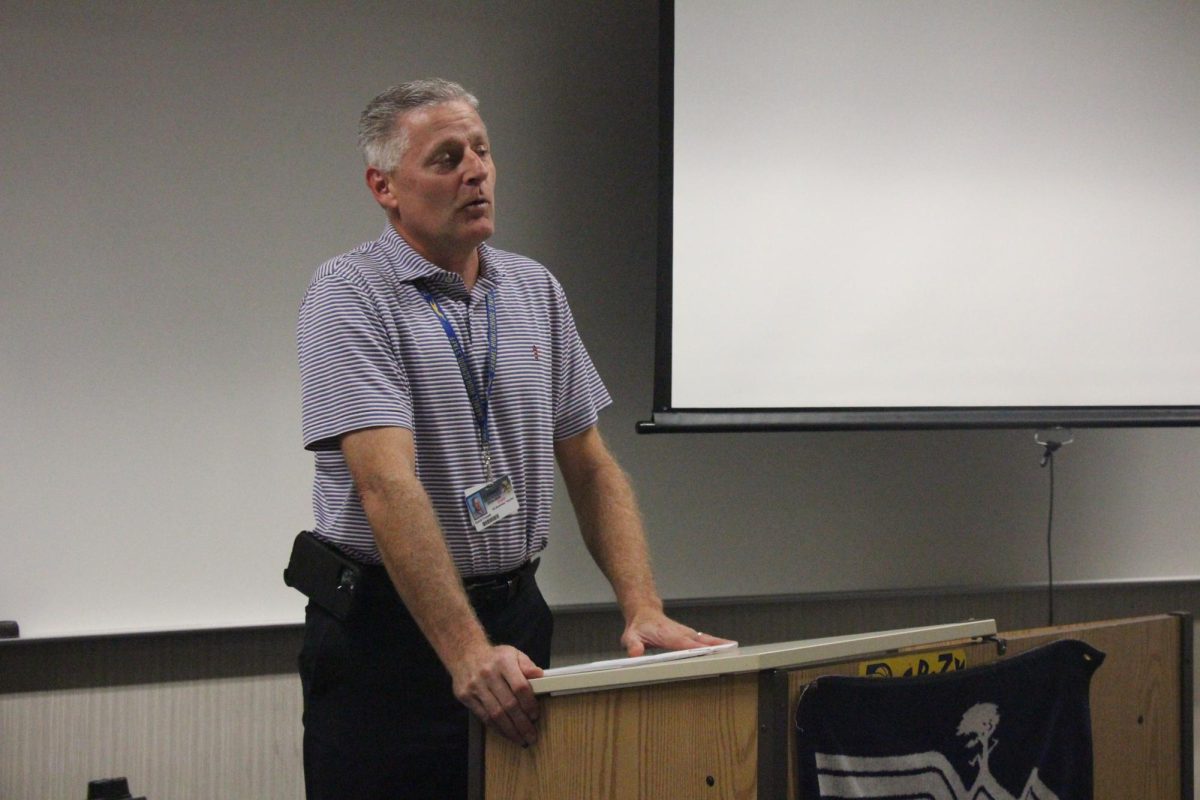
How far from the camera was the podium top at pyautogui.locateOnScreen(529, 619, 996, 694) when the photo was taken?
1315mm

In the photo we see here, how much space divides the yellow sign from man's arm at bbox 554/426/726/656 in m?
0.25

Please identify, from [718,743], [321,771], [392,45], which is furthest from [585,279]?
[718,743]

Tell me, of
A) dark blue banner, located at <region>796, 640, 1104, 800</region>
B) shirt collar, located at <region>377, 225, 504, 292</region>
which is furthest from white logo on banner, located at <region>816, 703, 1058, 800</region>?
shirt collar, located at <region>377, 225, 504, 292</region>

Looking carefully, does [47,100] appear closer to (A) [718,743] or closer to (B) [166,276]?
(B) [166,276]

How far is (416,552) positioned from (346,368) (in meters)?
0.28

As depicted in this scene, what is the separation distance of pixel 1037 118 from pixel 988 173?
7.3 inches

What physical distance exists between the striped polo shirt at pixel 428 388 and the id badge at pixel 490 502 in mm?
16

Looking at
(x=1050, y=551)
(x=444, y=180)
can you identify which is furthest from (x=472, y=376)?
(x=1050, y=551)

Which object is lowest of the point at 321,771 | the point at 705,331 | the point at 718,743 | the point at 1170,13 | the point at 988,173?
the point at 321,771

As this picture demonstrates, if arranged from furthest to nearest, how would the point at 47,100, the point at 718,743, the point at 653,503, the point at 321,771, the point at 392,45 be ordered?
1. the point at 653,503
2. the point at 392,45
3. the point at 47,100
4. the point at 321,771
5. the point at 718,743

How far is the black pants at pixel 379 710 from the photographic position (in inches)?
67.4

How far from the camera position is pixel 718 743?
4.54 feet

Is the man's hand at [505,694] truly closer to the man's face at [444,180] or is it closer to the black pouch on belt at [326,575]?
the black pouch on belt at [326,575]

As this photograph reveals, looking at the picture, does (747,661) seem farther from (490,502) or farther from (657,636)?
(490,502)
